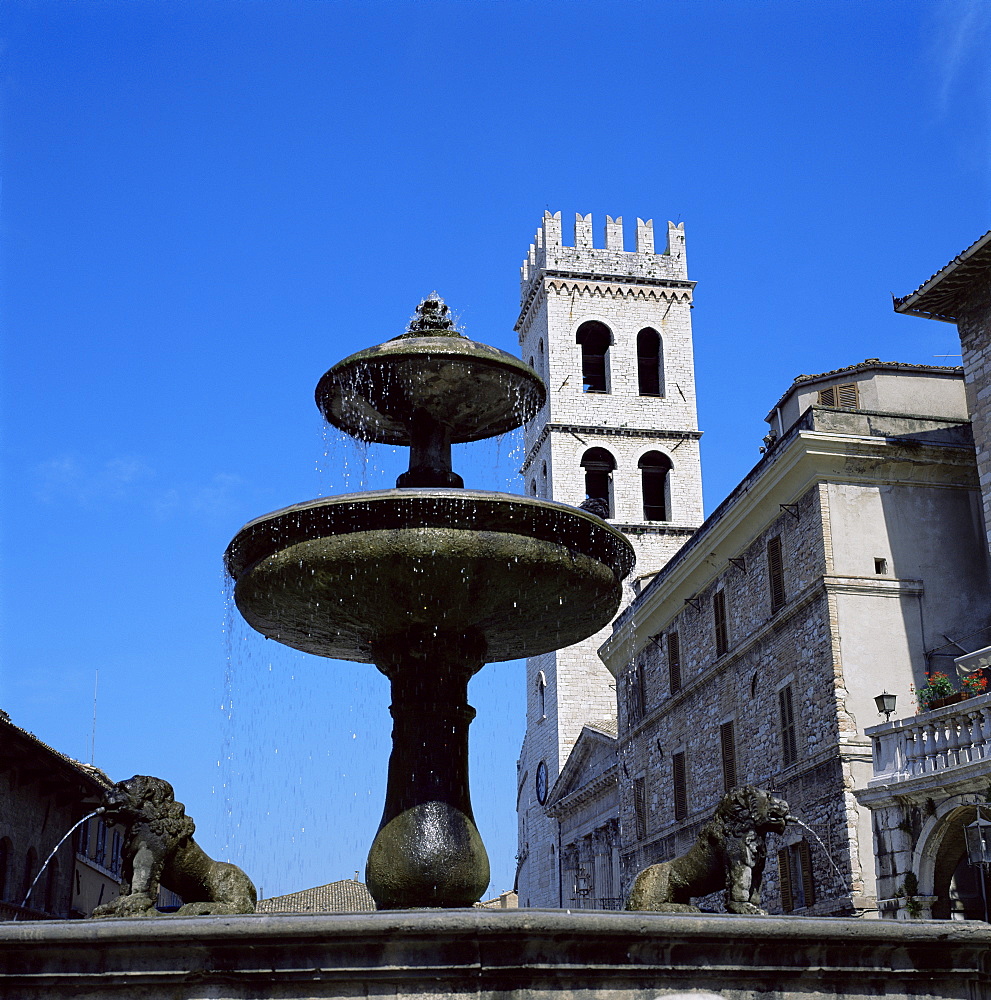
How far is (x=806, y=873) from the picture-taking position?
70.5ft

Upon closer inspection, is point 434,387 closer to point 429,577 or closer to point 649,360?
point 429,577

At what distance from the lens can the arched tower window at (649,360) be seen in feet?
178

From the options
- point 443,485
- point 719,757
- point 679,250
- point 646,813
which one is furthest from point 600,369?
point 443,485

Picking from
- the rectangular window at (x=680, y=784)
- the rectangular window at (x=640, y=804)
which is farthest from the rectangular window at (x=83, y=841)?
the rectangular window at (x=680, y=784)

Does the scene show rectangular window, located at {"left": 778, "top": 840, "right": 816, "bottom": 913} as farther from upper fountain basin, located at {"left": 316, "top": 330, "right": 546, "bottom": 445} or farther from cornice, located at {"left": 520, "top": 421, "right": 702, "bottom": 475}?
cornice, located at {"left": 520, "top": 421, "right": 702, "bottom": 475}

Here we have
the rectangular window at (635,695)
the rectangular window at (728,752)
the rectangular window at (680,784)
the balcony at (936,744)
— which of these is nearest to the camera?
the balcony at (936,744)

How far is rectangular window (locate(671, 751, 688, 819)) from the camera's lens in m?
29.0

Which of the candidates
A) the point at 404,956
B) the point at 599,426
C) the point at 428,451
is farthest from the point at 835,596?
the point at 599,426

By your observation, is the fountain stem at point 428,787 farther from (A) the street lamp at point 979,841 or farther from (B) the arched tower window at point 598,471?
(B) the arched tower window at point 598,471

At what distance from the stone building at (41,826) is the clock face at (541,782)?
1817 cm

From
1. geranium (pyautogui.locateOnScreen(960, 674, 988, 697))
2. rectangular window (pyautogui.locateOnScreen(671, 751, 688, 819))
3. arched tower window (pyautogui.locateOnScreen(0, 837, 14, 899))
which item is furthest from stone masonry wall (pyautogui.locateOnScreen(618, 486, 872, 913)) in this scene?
arched tower window (pyautogui.locateOnScreen(0, 837, 14, 899))

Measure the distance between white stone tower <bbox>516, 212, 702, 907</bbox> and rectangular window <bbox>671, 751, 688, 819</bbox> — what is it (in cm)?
1568

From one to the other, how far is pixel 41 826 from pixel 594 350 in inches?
1264

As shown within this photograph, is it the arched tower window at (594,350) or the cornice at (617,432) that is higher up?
the arched tower window at (594,350)
